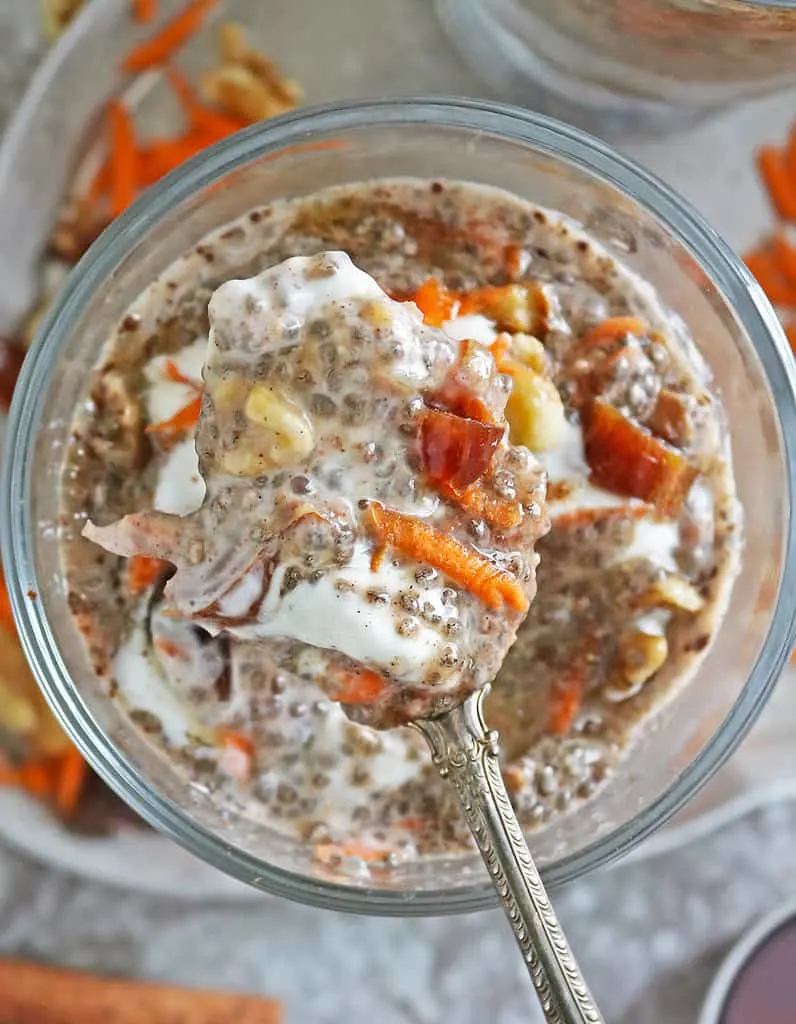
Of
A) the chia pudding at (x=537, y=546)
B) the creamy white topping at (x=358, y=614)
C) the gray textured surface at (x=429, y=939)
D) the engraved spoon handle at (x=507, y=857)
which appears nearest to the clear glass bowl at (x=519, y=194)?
the chia pudding at (x=537, y=546)

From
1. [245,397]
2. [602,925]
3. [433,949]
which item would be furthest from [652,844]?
[245,397]

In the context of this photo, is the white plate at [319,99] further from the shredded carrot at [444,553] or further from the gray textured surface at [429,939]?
the shredded carrot at [444,553]

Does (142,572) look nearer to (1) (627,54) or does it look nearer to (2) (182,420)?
(2) (182,420)

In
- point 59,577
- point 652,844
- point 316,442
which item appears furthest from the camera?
point 652,844

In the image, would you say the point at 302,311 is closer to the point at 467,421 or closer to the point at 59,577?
the point at 467,421

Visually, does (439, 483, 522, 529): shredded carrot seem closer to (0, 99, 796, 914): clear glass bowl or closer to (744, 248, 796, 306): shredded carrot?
(0, 99, 796, 914): clear glass bowl

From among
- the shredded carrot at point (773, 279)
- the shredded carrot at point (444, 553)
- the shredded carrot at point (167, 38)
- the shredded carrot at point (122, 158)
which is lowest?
the shredded carrot at point (444, 553)
